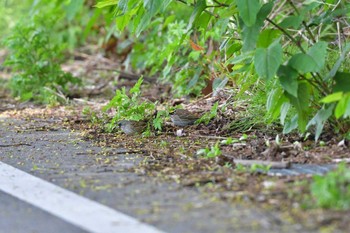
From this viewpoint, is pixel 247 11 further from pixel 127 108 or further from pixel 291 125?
pixel 127 108

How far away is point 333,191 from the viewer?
7.70ft

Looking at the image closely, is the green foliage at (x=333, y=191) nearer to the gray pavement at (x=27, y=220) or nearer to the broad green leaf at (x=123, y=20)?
the gray pavement at (x=27, y=220)

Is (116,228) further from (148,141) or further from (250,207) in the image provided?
(148,141)

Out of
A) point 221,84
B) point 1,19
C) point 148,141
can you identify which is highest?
point 221,84

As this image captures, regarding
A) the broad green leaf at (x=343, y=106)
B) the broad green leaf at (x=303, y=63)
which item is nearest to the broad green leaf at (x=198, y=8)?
the broad green leaf at (x=303, y=63)

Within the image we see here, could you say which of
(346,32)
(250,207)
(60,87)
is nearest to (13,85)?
(60,87)

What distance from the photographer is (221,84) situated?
4301 mm

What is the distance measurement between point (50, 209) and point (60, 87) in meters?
3.51

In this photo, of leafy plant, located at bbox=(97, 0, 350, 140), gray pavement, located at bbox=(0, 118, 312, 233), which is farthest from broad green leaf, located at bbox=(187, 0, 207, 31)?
gray pavement, located at bbox=(0, 118, 312, 233)

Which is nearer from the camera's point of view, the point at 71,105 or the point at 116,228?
the point at 116,228

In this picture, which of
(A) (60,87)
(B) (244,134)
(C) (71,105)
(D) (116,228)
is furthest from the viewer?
(A) (60,87)

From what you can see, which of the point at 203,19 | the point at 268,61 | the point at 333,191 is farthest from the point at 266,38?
the point at 333,191

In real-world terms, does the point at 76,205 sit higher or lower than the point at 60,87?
higher

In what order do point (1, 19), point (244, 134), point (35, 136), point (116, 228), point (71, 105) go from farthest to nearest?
point (1, 19) < point (71, 105) < point (35, 136) < point (244, 134) < point (116, 228)
